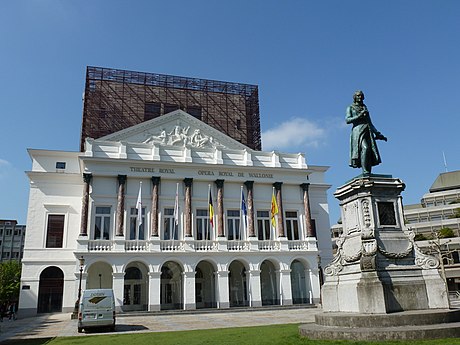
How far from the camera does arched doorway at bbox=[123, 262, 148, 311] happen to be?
33.0 m

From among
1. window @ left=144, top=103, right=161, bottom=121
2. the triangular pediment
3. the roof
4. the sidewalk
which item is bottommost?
the sidewalk

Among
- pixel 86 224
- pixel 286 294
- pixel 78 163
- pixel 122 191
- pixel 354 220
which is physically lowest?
pixel 286 294

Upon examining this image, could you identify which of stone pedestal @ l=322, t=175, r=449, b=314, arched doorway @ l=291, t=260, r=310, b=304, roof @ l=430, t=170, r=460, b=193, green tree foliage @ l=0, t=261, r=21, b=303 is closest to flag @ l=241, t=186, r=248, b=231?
arched doorway @ l=291, t=260, r=310, b=304

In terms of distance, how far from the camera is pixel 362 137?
1191 cm

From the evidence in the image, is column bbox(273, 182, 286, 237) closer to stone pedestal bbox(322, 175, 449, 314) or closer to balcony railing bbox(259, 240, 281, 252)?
balcony railing bbox(259, 240, 281, 252)

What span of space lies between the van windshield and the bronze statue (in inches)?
510

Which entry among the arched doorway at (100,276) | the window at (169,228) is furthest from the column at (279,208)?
the arched doorway at (100,276)

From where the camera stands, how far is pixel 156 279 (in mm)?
31172

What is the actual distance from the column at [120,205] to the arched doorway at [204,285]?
8.03 meters

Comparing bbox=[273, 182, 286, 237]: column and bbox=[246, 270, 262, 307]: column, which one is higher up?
bbox=[273, 182, 286, 237]: column

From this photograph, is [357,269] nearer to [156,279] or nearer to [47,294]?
[156,279]

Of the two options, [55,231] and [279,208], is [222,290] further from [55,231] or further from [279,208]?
[55,231]

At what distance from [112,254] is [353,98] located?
77.2ft

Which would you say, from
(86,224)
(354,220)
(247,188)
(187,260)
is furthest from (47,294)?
(354,220)
